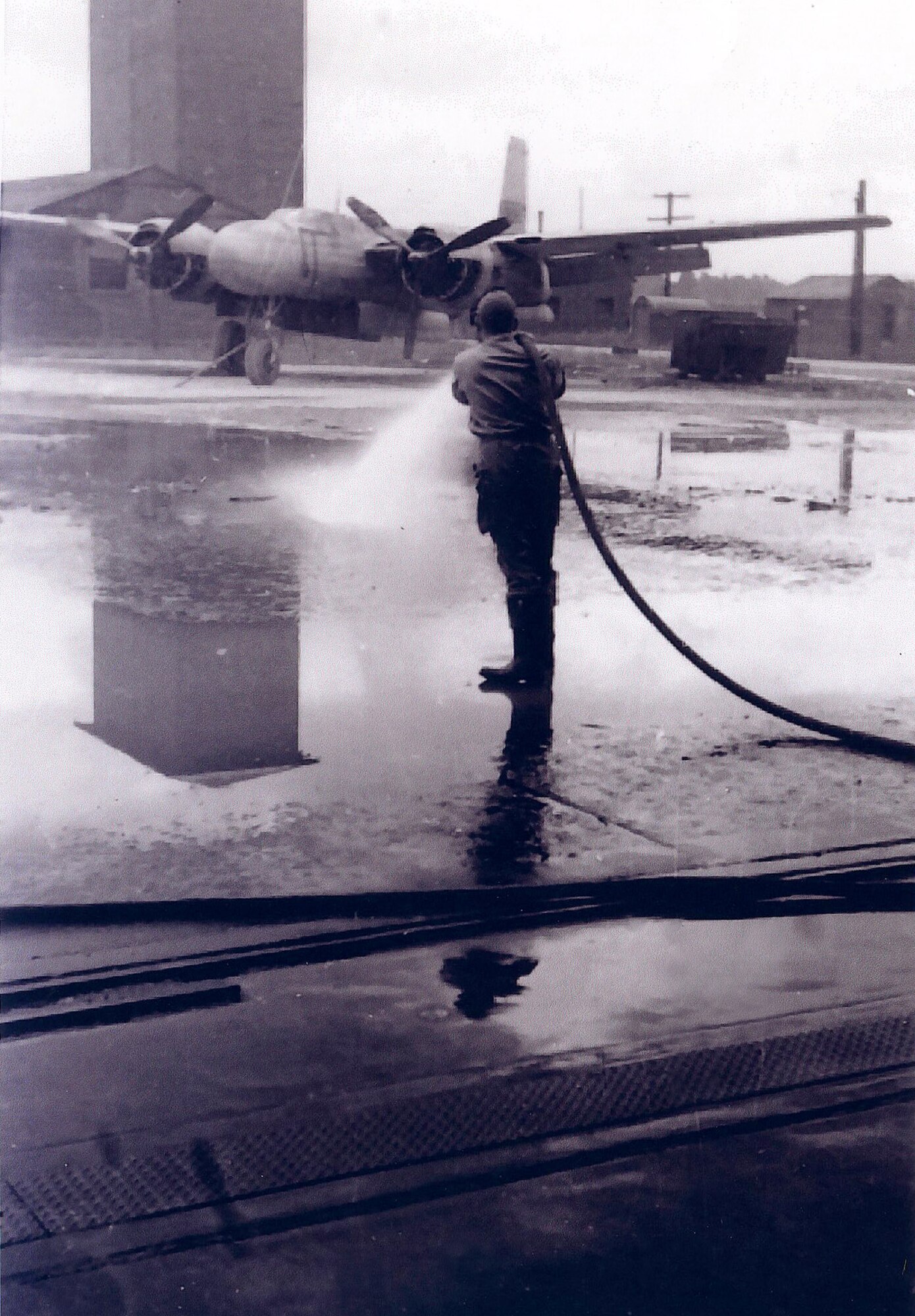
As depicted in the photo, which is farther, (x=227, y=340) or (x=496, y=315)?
(x=227, y=340)

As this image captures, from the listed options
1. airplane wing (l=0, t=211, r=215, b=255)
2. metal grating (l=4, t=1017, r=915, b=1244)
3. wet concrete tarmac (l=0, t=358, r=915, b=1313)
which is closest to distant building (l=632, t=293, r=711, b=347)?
airplane wing (l=0, t=211, r=215, b=255)

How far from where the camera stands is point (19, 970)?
14.4ft

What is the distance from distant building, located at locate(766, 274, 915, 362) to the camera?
81.9 metres

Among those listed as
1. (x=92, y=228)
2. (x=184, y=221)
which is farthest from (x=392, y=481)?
(x=92, y=228)

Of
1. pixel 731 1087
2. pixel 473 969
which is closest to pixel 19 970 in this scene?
pixel 473 969

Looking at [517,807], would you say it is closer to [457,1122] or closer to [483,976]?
[483,976]

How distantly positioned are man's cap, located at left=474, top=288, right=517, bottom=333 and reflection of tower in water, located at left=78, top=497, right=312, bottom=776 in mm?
1950

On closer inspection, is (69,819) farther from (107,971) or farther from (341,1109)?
(341,1109)

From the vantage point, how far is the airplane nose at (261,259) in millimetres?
30938

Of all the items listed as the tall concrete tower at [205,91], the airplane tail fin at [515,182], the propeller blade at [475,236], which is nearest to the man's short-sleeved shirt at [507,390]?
the propeller blade at [475,236]

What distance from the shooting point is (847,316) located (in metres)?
83.9

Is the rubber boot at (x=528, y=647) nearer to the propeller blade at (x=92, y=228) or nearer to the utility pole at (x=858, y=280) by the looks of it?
the propeller blade at (x=92, y=228)

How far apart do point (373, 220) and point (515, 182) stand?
1490 cm

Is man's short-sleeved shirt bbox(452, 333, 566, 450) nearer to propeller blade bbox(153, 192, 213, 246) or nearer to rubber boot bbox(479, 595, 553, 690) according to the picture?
rubber boot bbox(479, 595, 553, 690)
